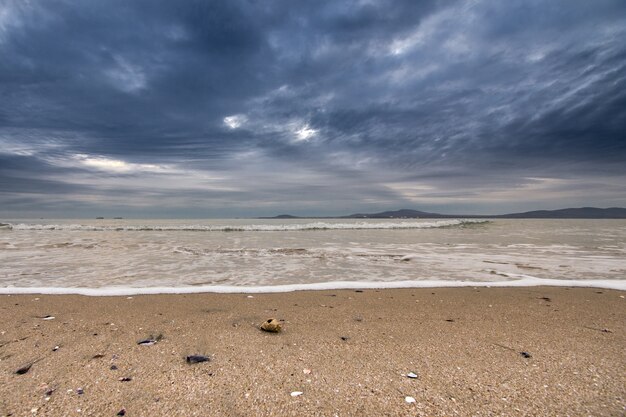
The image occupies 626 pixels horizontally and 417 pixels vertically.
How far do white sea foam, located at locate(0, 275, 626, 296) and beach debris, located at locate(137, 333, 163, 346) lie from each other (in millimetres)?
2007

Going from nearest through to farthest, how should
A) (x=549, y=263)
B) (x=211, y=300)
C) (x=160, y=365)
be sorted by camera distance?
(x=160, y=365) < (x=211, y=300) < (x=549, y=263)

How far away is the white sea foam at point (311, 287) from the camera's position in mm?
5145

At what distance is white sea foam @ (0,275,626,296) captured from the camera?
514 centimetres

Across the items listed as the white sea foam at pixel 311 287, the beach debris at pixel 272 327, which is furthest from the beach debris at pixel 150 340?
the white sea foam at pixel 311 287

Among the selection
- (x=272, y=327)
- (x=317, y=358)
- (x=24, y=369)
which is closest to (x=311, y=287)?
(x=272, y=327)

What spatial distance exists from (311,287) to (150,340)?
9.50ft

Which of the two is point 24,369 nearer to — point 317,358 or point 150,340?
point 150,340

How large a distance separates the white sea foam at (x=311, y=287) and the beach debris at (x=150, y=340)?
2007 mm

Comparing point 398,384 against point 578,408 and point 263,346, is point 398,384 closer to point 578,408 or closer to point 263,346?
point 578,408

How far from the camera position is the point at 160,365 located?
254 cm

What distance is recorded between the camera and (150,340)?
308 centimetres

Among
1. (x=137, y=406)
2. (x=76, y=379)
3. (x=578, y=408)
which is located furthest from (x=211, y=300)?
(x=578, y=408)

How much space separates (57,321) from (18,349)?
2.91ft

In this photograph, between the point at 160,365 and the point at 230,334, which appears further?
the point at 230,334
